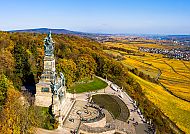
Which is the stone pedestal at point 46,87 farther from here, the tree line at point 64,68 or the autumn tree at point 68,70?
the autumn tree at point 68,70

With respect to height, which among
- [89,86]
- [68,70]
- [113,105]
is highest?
[68,70]

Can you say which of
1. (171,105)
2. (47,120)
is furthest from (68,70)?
(171,105)

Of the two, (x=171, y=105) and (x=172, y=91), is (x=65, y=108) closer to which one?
(x=171, y=105)

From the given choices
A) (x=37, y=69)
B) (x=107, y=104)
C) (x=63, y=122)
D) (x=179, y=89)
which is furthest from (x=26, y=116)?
(x=179, y=89)

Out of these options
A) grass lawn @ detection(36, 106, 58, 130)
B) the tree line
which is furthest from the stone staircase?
the tree line

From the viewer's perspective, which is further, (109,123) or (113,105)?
(113,105)

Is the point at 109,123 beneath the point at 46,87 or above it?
beneath
